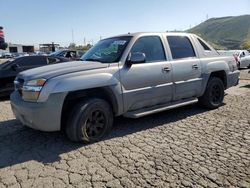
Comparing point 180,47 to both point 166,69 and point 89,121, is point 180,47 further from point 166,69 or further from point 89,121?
point 89,121

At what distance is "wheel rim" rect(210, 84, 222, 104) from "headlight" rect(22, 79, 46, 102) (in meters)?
4.21

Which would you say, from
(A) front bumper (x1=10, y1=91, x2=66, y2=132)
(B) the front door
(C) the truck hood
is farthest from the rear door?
(A) front bumper (x1=10, y1=91, x2=66, y2=132)

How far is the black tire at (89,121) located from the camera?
4390 millimetres

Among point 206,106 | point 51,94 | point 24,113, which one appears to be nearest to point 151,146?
point 51,94

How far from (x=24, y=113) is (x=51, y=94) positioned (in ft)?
1.97

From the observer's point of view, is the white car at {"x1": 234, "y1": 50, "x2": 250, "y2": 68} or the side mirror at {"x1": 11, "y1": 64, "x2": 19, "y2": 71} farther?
the white car at {"x1": 234, "y1": 50, "x2": 250, "y2": 68}

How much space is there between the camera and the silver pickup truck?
4.23 m

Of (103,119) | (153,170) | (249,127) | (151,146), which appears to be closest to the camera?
(153,170)

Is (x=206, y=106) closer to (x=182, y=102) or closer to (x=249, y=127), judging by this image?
(x=182, y=102)

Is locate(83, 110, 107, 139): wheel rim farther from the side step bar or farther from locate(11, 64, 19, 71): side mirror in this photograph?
locate(11, 64, 19, 71): side mirror

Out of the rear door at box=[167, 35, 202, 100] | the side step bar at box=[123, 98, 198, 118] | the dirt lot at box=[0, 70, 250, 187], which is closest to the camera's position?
the dirt lot at box=[0, 70, 250, 187]

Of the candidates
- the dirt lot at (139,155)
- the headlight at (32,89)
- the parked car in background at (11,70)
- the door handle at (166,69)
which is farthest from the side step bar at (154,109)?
the parked car in background at (11,70)

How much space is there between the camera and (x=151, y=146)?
4.45 meters

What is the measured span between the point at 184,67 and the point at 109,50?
5.50ft
